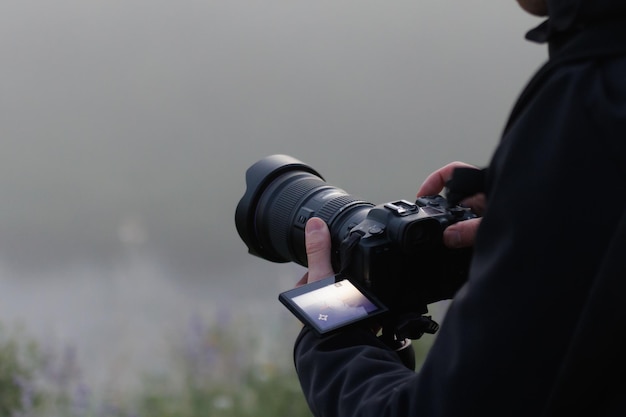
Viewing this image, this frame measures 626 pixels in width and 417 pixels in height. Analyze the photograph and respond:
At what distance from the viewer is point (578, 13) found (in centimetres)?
72

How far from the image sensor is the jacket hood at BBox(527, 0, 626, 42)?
708 mm

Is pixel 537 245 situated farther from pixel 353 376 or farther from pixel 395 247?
pixel 395 247

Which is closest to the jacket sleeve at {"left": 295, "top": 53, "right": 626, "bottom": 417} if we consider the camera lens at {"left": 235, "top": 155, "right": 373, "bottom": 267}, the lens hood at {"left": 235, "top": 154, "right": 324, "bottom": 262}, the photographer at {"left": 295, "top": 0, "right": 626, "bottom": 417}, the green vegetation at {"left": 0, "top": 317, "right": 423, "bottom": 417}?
the photographer at {"left": 295, "top": 0, "right": 626, "bottom": 417}

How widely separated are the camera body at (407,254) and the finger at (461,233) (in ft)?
0.07

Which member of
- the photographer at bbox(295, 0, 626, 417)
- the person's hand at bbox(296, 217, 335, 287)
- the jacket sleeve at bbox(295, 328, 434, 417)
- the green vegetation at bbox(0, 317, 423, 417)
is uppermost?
the photographer at bbox(295, 0, 626, 417)

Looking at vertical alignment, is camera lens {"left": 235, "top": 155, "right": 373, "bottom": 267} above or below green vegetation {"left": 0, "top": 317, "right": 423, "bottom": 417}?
above

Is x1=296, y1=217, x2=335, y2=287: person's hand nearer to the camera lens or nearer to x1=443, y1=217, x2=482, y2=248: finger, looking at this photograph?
the camera lens

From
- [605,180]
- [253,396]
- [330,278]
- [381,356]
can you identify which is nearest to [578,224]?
[605,180]

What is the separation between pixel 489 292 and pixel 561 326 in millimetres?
66

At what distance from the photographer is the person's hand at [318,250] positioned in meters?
1.19

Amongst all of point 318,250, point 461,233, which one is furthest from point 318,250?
point 461,233

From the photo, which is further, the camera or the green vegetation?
the green vegetation

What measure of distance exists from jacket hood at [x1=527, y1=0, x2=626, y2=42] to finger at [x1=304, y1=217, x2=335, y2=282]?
52 cm

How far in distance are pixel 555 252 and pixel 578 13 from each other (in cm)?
20
